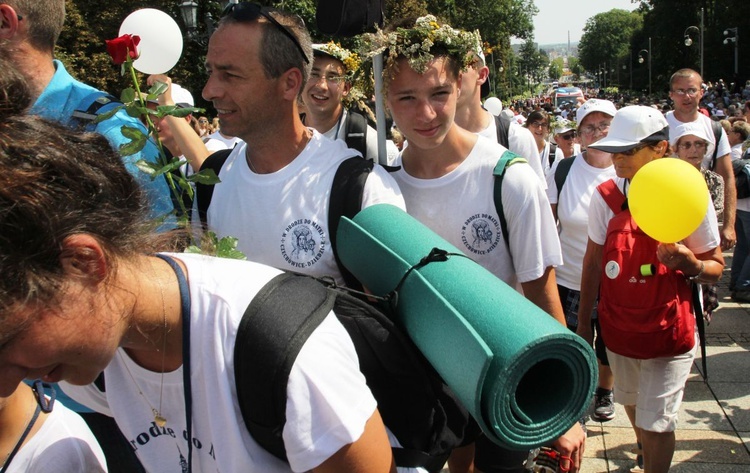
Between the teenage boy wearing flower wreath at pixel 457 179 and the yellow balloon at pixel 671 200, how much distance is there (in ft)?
2.15

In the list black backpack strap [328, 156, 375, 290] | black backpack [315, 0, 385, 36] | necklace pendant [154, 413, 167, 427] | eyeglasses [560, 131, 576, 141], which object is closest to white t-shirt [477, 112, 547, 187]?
black backpack [315, 0, 385, 36]

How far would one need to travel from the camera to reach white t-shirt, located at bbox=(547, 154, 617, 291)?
4340 mm

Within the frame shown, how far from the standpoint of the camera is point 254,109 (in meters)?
2.27

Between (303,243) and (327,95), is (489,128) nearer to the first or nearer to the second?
(327,95)

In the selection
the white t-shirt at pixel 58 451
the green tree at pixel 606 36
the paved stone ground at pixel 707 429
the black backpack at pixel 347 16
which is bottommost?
the paved stone ground at pixel 707 429

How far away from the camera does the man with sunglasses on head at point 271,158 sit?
7.09 feet

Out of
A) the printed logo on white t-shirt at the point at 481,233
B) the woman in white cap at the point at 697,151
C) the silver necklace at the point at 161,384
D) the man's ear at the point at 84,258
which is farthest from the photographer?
the woman in white cap at the point at 697,151

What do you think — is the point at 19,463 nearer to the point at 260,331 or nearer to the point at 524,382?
the point at 260,331

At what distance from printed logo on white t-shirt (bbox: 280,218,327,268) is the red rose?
768 millimetres

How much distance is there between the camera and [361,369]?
1454mm

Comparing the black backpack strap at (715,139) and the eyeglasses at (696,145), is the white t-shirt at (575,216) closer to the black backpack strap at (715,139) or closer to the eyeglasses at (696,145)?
the eyeglasses at (696,145)

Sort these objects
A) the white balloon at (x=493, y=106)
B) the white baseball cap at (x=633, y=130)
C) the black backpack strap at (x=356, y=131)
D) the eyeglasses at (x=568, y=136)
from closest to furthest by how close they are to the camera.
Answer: the white baseball cap at (x=633, y=130), the black backpack strap at (x=356, y=131), the eyeglasses at (x=568, y=136), the white balloon at (x=493, y=106)

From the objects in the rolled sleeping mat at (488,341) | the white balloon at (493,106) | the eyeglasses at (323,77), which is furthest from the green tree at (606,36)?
the rolled sleeping mat at (488,341)

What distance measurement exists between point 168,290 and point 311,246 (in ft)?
2.87
